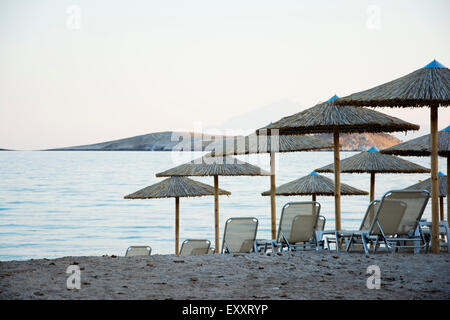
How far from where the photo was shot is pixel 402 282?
4984 millimetres

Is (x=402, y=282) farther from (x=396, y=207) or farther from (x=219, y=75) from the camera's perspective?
(x=219, y=75)

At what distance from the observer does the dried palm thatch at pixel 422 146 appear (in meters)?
9.34

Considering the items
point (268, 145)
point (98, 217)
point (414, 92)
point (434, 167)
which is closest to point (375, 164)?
point (268, 145)

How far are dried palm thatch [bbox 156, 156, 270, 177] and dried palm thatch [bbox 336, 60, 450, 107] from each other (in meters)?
3.86

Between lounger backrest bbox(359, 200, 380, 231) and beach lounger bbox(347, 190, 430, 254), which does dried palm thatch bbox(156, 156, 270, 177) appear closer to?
lounger backrest bbox(359, 200, 380, 231)

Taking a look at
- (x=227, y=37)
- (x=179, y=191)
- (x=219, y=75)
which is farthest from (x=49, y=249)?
(x=179, y=191)

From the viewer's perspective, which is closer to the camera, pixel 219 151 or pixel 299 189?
pixel 219 151

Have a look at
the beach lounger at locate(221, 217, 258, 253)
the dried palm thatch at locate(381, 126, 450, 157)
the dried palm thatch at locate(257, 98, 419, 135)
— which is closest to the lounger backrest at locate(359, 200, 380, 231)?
the dried palm thatch at locate(257, 98, 419, 135)

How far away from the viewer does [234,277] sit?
5258mm

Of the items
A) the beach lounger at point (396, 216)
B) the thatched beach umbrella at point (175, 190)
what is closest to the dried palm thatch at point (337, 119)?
the beach lounger at point (396, 216)

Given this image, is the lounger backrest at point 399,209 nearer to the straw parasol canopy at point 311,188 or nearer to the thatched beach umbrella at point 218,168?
the thatched beach umbrella at point 218,168

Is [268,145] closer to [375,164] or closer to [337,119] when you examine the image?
[337,119]

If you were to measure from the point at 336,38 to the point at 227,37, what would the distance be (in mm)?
6983

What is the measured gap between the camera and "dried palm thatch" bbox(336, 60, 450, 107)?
21.3ft
